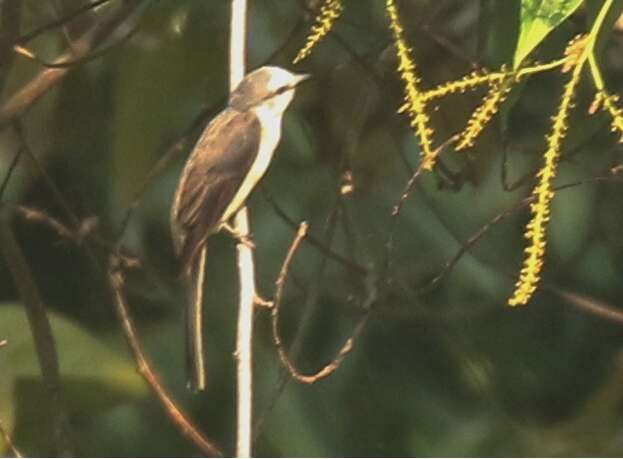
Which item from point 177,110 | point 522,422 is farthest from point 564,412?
point 177,110

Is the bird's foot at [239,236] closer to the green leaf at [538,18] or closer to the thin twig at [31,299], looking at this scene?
the thin twig at [31,299]

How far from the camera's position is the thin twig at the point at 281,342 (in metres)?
0.98

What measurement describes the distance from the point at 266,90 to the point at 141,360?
0.23 meters

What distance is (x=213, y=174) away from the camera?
945mm

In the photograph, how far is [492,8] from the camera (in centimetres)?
90

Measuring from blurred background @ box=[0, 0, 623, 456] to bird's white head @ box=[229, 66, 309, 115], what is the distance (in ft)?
0.04

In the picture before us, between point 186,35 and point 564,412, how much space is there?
41cm

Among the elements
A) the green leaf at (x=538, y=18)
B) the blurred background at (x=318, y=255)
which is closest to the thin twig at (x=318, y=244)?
the blurred background at (x=318, y=255)

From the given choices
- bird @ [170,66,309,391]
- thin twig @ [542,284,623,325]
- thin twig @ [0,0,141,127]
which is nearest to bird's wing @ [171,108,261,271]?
bird @ [170,66,309,391]

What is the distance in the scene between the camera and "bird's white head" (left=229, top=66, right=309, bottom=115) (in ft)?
3.11

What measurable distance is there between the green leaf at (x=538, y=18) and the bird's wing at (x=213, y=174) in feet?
0.86

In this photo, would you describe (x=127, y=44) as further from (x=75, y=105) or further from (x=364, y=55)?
(x=364, y=55)

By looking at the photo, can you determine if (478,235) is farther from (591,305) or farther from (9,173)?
(9,173)

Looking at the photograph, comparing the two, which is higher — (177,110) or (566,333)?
(177,110)
